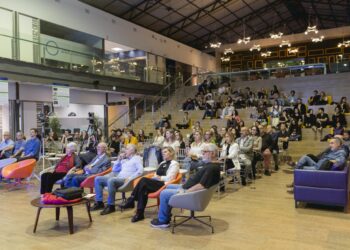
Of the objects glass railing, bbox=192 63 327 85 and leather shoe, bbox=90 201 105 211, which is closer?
leather shoe, bbox=90 201 105 211

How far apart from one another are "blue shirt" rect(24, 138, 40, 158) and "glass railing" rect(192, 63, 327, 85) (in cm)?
1236

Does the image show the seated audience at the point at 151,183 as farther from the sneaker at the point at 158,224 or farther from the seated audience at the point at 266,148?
the seated audience at the point at 266,148

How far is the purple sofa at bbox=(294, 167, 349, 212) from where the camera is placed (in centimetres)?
514

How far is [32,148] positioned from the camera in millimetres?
8227

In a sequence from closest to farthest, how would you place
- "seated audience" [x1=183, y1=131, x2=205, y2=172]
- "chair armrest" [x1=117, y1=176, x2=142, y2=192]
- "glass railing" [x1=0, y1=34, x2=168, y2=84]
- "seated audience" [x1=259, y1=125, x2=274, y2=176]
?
"chair armrest" [x1=117, y1=176, x2=142, y2=192], "seated audience" [x1=183, y1=131, x2=205, y2=172], "seated audience" [x1=259, y1=125, x2=274, y2=176], "glass railing" [x1=0, y1=34, x2=168, y2=84]

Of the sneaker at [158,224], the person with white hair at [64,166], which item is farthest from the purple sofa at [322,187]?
the person with white hair at [64,166]

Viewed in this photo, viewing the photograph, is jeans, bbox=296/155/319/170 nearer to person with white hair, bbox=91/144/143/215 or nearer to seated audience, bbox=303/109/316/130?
person with white hair, bbox=91/144/143/215

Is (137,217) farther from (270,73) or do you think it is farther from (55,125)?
(270,73)

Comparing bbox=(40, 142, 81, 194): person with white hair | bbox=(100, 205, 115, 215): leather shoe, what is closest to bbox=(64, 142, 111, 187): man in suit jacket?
bbox=(40, 142, 81, 194): person with white hair

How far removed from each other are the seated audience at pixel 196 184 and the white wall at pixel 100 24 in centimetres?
1097

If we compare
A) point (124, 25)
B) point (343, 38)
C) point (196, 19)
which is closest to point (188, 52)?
point (196, 19)

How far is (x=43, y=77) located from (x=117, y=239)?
9322 millimetres

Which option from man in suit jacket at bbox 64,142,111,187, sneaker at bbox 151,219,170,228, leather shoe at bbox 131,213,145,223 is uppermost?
man in suit jacket at bbox 64,142,111,187

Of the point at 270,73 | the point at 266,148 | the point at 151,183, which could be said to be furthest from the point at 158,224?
the point at 270,73
